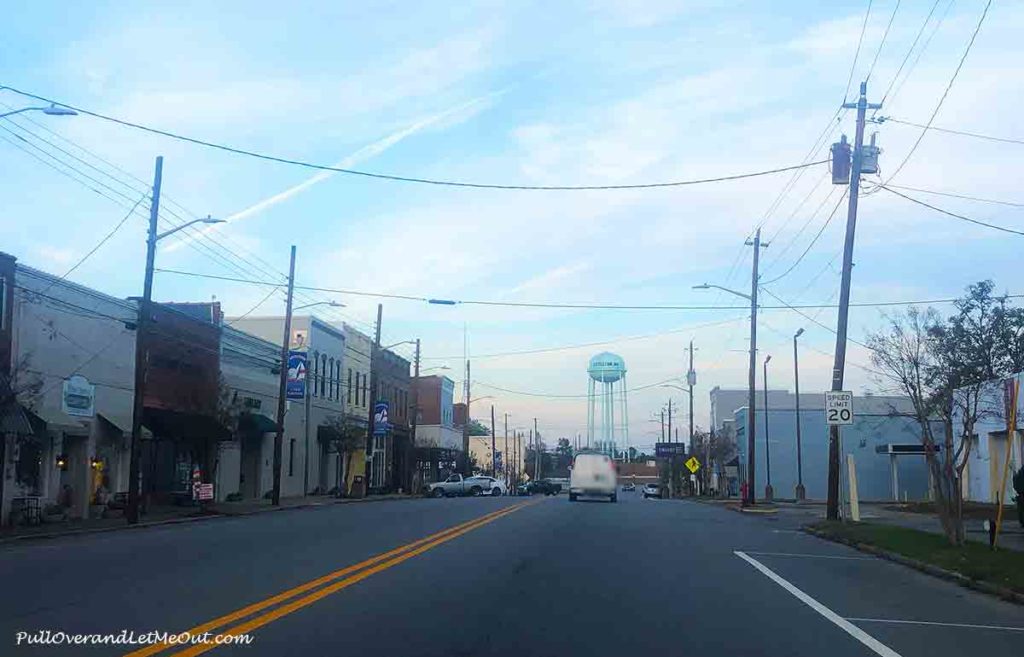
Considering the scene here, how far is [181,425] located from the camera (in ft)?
121

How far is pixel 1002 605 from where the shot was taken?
1325cm

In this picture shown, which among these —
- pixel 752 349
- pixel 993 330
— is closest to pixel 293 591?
pixel 752 349

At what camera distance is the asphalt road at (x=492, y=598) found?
9.77 meters

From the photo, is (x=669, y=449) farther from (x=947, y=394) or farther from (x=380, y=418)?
(x=947, y=394)

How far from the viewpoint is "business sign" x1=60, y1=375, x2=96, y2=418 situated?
31.2 m

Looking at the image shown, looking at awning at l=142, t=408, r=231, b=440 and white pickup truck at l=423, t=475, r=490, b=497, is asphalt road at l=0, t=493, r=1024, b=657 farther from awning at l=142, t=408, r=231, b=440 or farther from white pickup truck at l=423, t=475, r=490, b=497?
white pickup truck at l=423, t=475, r=490, b=497

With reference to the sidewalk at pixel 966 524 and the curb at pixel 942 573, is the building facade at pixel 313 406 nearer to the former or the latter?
the sidewalk at pixel 966 524

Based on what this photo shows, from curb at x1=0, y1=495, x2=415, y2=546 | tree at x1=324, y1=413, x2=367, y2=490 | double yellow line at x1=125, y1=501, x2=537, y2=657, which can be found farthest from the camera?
tree at x1=324, y1=413, x2=367, y2=490

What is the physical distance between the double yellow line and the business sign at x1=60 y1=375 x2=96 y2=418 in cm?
1623

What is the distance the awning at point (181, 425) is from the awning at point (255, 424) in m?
7.52

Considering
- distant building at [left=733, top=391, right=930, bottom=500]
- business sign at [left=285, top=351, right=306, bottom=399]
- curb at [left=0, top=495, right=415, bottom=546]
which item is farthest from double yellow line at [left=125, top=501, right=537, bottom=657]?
distant building at [left=733, top=391, right=930, bottom=500]

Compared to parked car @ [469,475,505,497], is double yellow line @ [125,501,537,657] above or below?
above

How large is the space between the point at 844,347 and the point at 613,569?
14.8 m

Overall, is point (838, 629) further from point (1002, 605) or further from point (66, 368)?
point (66, 368)
